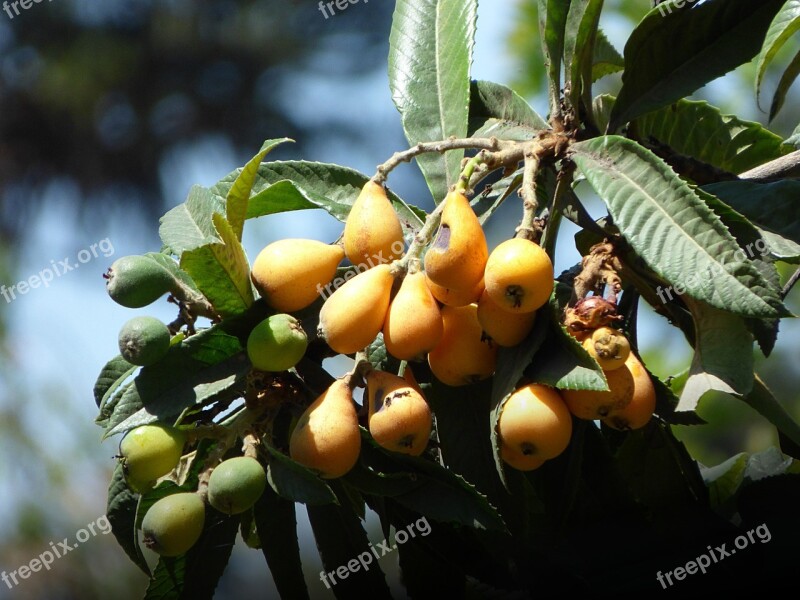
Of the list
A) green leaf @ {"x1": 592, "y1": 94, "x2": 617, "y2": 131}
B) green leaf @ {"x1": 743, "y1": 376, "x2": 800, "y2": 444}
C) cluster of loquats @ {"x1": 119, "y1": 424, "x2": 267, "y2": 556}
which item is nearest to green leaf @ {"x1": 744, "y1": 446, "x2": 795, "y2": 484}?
green leaf @ {"x1": 743, "y1": 376, "x2": 800, "y2": 444}

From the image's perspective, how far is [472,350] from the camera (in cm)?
87

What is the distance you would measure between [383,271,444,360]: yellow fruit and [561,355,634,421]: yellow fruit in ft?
0.43

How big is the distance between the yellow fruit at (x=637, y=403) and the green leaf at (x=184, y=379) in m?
0.36

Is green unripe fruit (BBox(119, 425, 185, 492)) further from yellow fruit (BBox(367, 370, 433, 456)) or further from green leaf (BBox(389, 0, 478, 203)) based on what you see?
green leaf (BBox(389, 0, 478, 203))

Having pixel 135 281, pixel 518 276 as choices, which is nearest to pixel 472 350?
pixel 518 276

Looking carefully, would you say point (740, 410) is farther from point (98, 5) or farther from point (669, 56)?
point (98, 5)

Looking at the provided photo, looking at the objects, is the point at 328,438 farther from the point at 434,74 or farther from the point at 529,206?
the point at 434,74

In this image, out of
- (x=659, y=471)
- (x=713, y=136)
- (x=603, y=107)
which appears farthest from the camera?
(x=713, y=136)

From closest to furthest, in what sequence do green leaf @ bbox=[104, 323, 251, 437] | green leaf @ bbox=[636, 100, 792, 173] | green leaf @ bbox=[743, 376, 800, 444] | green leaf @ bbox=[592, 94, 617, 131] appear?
1. green leaf @ bbox=[104, 323, 251, 437]
2. green leaf @ bbox=[743, 376, 800, 444]
3. green leaf @ bbox=[592, 94, 617, 131]
4. green leaf @ bbox=[636, 100, 792, 173]

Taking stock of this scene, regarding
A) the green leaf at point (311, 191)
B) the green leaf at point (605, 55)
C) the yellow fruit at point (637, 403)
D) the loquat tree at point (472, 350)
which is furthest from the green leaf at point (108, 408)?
the green leaf at point (605, 55)

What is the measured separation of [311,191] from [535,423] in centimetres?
42

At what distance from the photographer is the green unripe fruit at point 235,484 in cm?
82

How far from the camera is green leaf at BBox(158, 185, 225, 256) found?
97 cm

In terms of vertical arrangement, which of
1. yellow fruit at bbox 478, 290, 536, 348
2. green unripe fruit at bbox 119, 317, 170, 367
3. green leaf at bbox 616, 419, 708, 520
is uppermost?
green unripe fruit at bbox 119, 317, 170, 367
